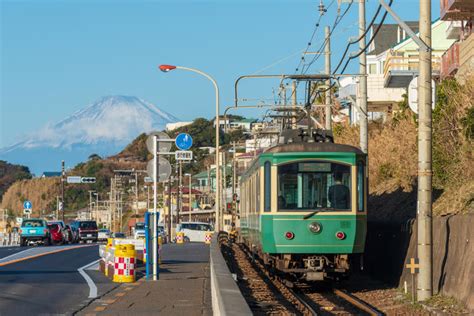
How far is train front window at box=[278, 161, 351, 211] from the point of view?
20.9m

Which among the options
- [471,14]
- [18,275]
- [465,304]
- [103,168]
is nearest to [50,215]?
[103,168]

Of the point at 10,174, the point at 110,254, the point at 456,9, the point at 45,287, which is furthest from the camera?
the point at 10,174

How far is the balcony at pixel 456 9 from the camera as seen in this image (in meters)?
38.0

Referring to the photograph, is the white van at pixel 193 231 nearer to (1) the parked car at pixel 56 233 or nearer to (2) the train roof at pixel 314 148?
(1) the parked car at pixel 56 233

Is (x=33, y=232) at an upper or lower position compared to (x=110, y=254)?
lower

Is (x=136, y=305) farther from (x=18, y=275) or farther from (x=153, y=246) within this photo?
(x=18, y=275)

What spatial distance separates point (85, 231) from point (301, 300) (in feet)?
168

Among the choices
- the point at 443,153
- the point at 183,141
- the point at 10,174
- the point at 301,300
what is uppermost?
the point at 10,174

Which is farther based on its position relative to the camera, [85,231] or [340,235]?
[85,231]

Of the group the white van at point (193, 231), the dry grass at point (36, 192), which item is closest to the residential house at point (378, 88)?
the white van at point (193, 231)

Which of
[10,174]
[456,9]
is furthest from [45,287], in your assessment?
[10,174]

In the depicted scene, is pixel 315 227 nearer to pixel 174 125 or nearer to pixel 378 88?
pixel 378 88

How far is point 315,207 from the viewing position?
20922mm

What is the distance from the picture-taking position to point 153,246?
75.6 feet
